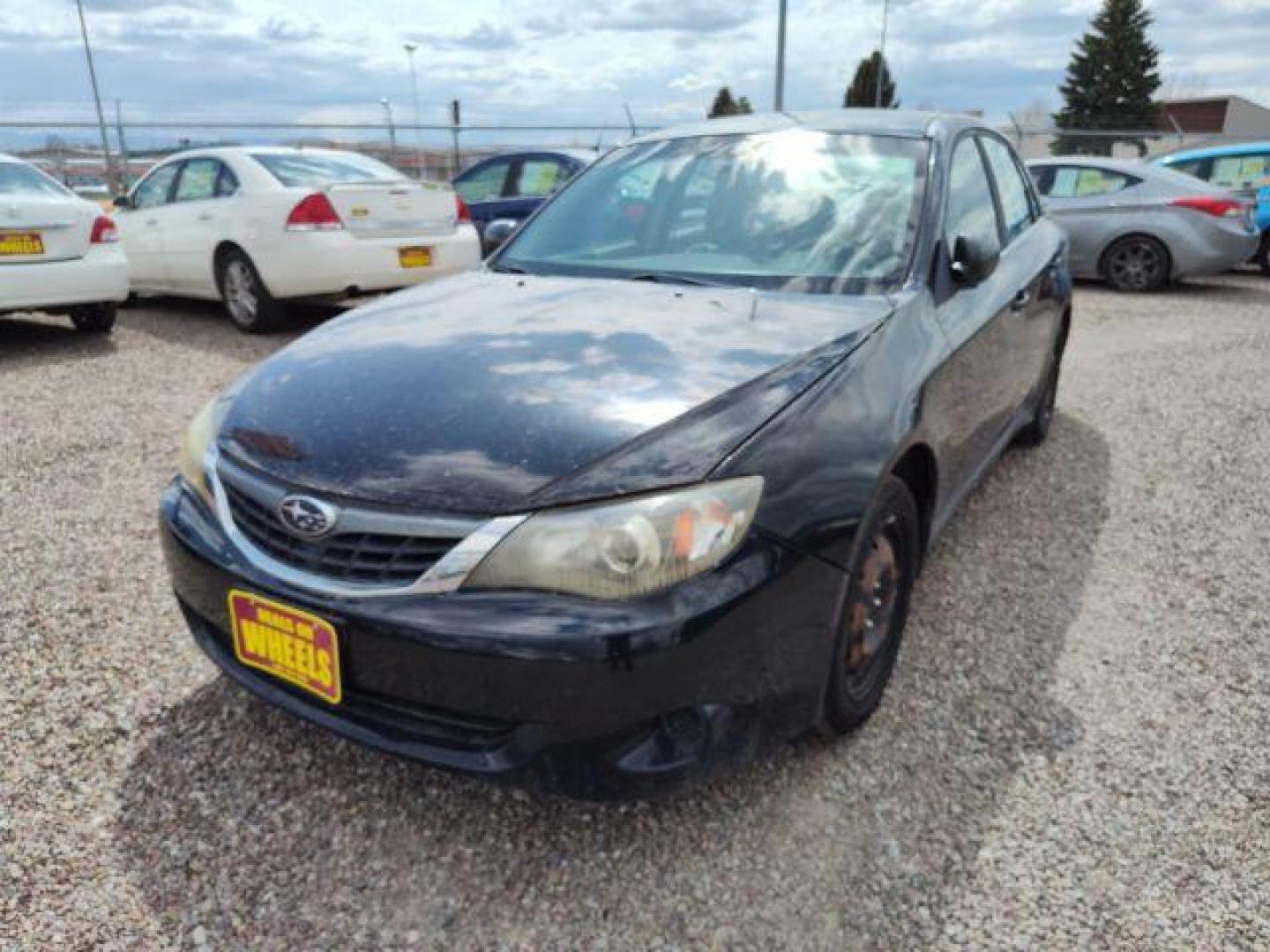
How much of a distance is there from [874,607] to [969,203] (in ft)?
5.34

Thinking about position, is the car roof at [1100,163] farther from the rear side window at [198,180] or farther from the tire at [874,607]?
the tire at [874,607]

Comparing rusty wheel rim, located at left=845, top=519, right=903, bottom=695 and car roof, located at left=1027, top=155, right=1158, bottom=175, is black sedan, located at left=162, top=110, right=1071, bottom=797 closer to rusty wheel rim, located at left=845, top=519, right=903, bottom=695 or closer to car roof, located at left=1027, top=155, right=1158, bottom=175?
rusty wheel rim, located at left=845, top=519, right=903, bottom=695

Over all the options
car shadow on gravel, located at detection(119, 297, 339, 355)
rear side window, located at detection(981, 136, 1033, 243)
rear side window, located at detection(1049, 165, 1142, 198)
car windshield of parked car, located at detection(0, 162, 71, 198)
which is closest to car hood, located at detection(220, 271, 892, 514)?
rear side window, located at detection(981, 136, 1033, 243)

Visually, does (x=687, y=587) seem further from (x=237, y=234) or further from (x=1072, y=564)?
(x=237, y=234)

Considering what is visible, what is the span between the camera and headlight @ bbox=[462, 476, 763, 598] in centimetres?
168

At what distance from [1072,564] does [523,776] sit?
8.01ft

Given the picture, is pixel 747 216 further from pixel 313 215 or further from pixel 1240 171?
pixel 1240 171

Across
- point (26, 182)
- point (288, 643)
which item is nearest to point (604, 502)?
point (288, 643)

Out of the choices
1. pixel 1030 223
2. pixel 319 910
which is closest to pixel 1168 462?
pixel 1030 223

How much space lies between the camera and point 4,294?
608cm

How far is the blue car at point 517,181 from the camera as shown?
29.2ft

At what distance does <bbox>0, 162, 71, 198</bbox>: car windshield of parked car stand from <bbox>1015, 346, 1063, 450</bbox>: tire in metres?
6.48

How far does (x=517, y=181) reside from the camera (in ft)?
30.4

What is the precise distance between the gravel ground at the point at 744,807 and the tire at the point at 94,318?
4.19 m
